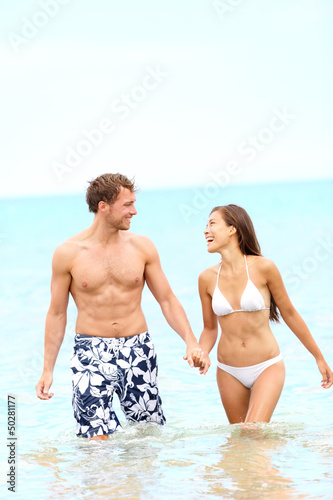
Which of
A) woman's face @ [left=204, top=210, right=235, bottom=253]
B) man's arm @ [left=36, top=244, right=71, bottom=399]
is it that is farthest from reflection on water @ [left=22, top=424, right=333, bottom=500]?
woman's face @ [left=204, top=210, right=235, bottom=253]

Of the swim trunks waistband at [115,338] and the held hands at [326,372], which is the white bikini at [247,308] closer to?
the held hands at [326,372]

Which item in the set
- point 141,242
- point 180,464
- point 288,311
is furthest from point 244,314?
point 180,464

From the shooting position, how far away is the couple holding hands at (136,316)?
6145 mm

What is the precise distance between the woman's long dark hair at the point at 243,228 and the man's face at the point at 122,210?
0.69m

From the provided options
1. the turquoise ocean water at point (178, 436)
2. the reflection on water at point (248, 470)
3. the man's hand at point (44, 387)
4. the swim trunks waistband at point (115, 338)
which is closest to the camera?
the reflection on water at point (248, 470)

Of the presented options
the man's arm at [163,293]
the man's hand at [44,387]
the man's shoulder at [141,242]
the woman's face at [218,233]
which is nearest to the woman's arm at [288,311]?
the woman's face at [218,233]

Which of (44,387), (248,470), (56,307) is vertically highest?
(56,307)

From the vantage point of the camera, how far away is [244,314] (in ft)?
20.3

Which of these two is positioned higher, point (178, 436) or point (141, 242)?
point (141, 242)

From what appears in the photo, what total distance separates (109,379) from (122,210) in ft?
4.20

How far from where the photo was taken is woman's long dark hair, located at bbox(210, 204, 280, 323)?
6266 millimetres

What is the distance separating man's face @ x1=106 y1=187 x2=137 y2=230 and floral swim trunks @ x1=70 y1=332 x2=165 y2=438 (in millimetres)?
882

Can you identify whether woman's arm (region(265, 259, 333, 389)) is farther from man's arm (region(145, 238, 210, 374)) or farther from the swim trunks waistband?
the swim trunks waistband

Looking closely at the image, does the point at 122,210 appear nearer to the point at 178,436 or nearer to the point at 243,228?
the point at 243,228
